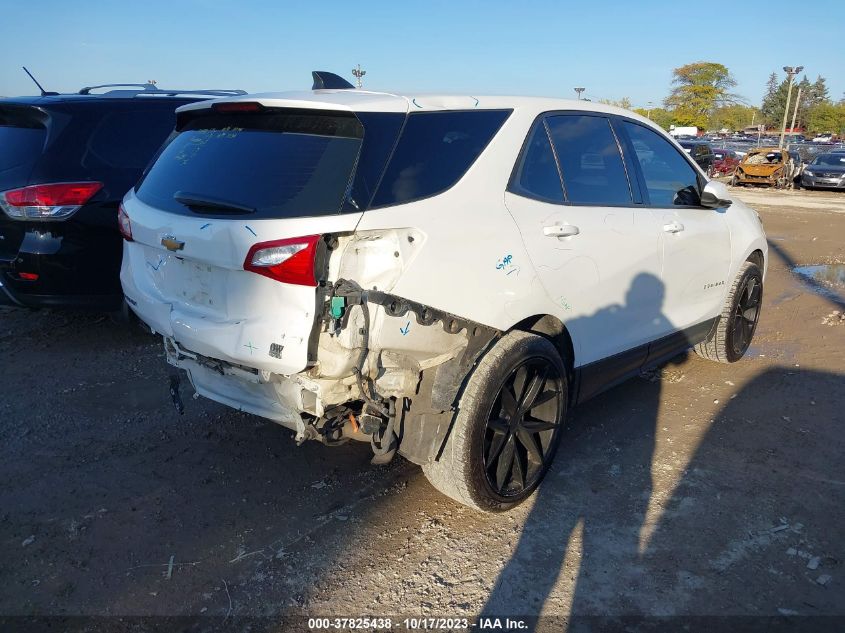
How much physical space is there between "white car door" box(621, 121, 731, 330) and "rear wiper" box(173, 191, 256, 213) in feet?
8.16

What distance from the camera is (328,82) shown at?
3576mm

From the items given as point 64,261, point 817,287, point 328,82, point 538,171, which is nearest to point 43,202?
point 64,261

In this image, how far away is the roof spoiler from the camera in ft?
11.6

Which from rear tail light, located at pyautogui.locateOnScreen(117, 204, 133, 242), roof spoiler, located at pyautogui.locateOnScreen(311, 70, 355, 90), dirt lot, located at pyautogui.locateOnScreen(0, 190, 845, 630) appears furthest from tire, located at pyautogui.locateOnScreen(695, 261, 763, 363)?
rear tail light, located at pyautogui.locateOnScreen(117, 204, 133, 242)

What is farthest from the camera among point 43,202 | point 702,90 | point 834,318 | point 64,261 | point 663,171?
point 702,90

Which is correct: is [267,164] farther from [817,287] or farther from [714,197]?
[817,287]

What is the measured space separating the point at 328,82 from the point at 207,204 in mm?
1163

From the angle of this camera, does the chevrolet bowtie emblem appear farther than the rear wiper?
Yes

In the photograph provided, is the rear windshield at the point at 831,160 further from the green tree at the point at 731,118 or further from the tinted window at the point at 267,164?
the green tree at the point at 731,118

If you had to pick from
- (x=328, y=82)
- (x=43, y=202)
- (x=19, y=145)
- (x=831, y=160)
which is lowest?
(x=831, y=160)

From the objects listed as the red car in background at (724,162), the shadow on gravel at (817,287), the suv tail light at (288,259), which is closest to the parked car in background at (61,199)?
the suv tail light at (288,259)

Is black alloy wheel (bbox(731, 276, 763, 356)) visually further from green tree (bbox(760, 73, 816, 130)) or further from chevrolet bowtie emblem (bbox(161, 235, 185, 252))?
green tree (bbox(760, 73, 816, 130))

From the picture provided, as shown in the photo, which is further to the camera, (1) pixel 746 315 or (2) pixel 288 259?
(1) pixel 746 315

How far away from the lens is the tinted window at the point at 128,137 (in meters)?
5.18
